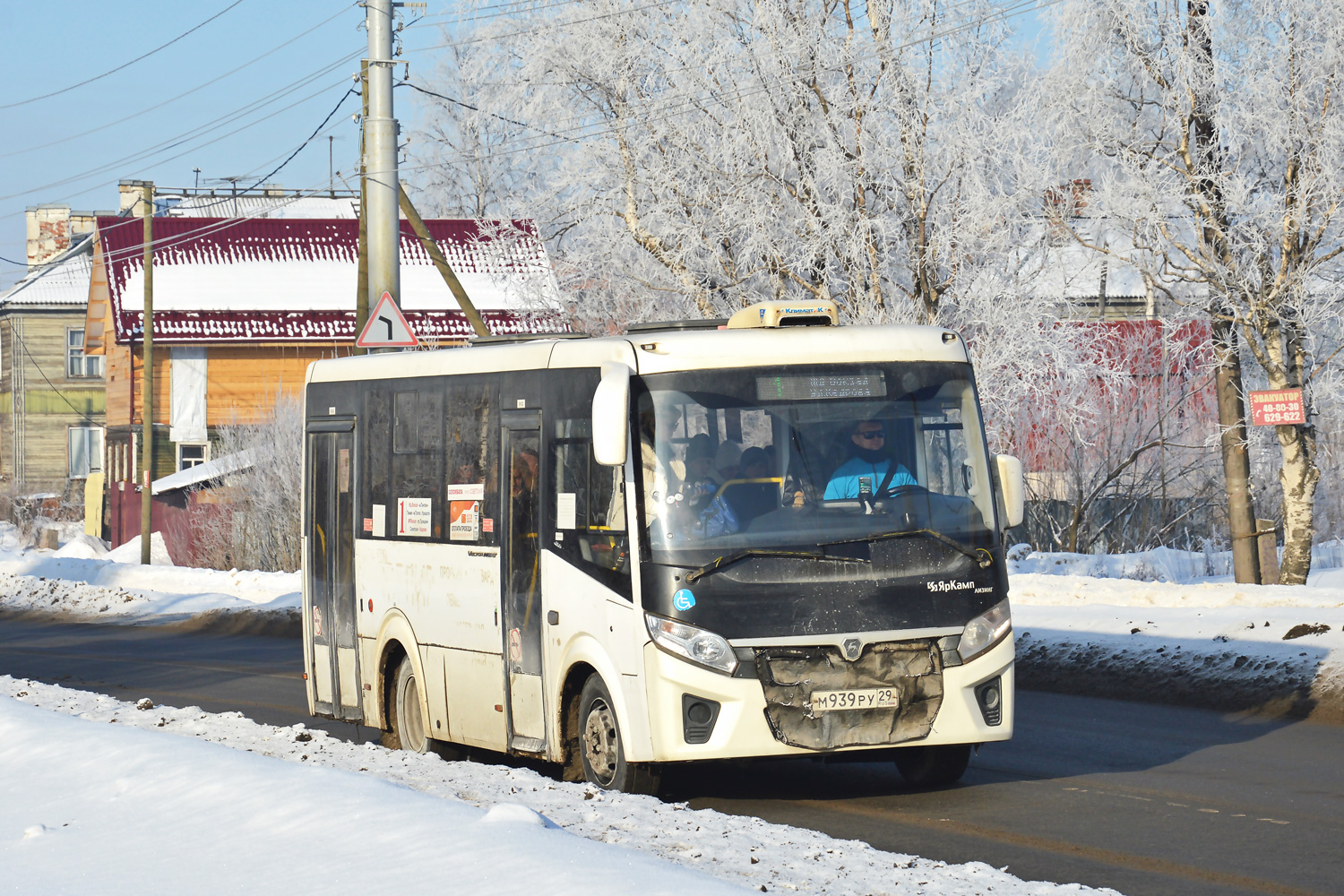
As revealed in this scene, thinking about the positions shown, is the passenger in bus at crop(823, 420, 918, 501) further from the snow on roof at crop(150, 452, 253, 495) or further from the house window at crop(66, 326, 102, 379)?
the house window at crop(66, 326, 102, 379)

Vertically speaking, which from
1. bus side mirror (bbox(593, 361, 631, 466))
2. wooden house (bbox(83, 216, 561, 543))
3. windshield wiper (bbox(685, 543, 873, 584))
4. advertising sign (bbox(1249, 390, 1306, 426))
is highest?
wooden house (bbox(83, 216, 561, 543))

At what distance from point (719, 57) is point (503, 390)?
49.1ft

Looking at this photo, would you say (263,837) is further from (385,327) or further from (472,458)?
(385,327)

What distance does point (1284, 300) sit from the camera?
67.4 feet

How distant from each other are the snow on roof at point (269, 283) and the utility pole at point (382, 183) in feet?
95.5

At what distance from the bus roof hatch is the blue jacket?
3.57ft

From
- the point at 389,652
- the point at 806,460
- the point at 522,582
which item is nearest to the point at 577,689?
the point at 522,582

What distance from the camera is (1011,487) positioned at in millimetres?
10117

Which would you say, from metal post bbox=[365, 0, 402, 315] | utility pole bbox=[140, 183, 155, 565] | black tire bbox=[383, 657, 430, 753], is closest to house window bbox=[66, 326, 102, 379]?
utility pole bbox=[140, 183, 155, 565]

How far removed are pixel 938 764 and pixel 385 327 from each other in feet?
33.9

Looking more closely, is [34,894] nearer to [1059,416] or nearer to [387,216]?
[387,216]

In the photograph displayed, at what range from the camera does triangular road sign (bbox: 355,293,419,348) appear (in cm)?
1872

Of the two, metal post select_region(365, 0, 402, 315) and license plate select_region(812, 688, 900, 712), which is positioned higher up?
metal post select_region(365, 0, 402, 315)

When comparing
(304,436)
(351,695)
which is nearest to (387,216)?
(304,436)
